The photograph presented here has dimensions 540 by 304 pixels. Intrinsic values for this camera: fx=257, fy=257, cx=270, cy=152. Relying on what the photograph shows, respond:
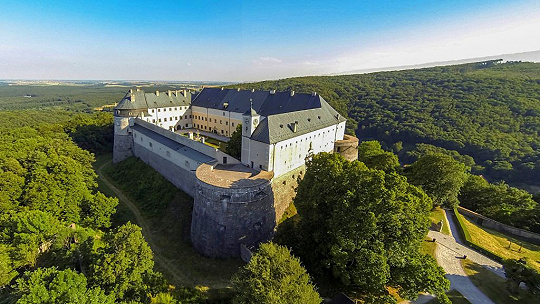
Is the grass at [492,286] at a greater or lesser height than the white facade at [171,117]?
lesser

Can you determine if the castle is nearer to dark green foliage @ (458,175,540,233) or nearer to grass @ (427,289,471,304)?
grass @ (427,289,471,304)

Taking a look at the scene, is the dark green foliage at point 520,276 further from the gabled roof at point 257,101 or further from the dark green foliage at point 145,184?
the dark green foliage at point 145,184

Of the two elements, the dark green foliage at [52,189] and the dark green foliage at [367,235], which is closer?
the dark green foliage at [367,235]

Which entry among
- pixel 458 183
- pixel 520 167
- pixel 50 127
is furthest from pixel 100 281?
pixel 520 167

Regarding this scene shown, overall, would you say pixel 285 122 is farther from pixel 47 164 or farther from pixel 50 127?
pixel 50 127

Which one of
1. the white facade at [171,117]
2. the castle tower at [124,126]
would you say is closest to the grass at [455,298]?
the castle tower at [124,126]

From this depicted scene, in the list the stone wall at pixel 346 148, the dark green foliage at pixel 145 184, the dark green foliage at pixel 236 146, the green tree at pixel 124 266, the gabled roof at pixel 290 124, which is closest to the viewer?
the green tree at pixel 124 266
